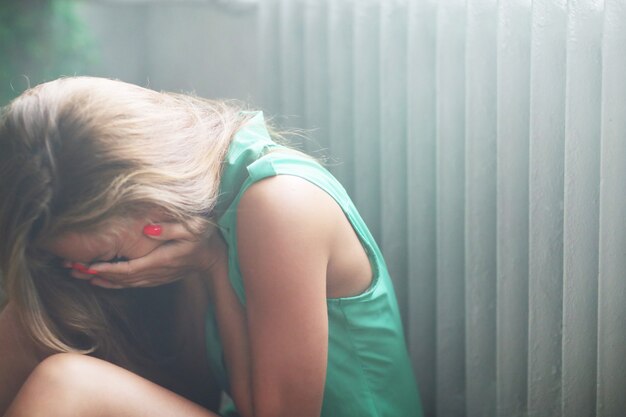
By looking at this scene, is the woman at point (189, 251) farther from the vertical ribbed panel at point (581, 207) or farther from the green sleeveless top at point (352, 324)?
the vertical ribbed panel at point (581, 207)

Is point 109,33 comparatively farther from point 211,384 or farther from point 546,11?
point 546,11

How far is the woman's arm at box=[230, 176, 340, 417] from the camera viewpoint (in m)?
0.67

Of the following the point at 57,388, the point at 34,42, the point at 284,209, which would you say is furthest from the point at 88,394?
the point at 34,42

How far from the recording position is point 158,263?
2.35ft

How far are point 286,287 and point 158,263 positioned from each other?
0.44ft

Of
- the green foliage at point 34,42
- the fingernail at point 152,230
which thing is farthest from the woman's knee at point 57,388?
the green foliage at point 34,42

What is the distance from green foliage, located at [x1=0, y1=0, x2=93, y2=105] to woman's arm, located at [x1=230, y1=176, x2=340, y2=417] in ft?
2.11

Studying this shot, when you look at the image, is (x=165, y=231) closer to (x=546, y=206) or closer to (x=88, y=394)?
(x=88, y=394)

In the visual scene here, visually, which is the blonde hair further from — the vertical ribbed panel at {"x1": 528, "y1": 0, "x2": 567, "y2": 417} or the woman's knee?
the vertical ribbed panel at {"x1": 528, "y1": 0, "x2": 567, "y2": 417}

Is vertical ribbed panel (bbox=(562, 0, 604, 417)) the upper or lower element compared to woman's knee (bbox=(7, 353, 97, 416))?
upper

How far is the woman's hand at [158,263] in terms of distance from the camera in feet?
2.29

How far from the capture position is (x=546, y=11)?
2.54ft

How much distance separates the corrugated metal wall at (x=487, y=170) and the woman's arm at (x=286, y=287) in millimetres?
256

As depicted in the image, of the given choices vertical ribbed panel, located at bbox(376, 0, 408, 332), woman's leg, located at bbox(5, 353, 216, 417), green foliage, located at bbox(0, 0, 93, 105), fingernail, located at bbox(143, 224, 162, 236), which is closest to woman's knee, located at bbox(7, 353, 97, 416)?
woman's leg, located at bbox(5, 353, 216, 417)
